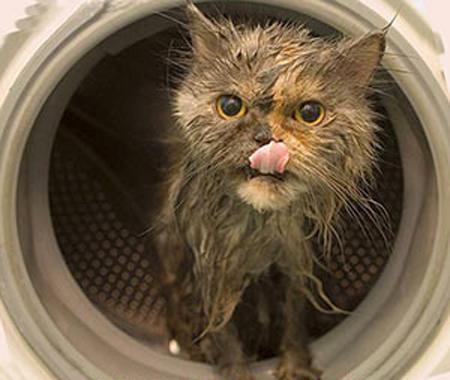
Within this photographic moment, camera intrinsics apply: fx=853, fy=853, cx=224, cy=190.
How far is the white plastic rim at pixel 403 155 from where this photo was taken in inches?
41.3

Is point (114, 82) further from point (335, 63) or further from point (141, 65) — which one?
point (335, 63)

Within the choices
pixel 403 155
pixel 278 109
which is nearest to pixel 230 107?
pixel 278 109

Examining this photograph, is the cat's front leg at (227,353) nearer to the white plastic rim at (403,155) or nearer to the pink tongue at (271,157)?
the white plastic rim at (403,155)

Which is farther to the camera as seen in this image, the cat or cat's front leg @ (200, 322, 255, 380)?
cat's front leg @ (200, 322, 255, 380)

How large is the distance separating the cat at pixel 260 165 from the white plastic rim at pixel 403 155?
51 millimetres

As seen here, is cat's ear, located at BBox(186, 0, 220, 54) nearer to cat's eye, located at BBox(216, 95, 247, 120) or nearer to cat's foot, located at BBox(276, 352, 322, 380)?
cat's eye, located at BBox(216, 95, 247, 120)

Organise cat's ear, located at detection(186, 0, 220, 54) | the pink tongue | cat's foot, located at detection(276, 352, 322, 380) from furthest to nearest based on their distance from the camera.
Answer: cat's foot, located at detection(276, 352, 322, 380), cat's ear, located at detection(186, 0, 220, 54), the pink tongue

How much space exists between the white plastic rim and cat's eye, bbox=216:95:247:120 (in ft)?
0.44

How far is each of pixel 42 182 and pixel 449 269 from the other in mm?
624

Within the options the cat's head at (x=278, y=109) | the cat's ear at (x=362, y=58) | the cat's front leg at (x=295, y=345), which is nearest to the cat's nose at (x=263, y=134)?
the cat's head at (x=278, y=109)

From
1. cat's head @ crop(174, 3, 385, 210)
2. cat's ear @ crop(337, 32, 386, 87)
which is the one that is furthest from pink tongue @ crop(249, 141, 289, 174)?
cat's ear @ crop(337, 32, 386, 87)

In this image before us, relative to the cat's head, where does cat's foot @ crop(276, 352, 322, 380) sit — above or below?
below

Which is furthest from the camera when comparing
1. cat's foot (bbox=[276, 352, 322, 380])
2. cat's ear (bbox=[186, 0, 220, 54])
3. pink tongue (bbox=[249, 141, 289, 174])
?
cat's foot (bbox=[276, 352, 322, 380])

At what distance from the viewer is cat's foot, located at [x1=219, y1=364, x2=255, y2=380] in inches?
52.4
